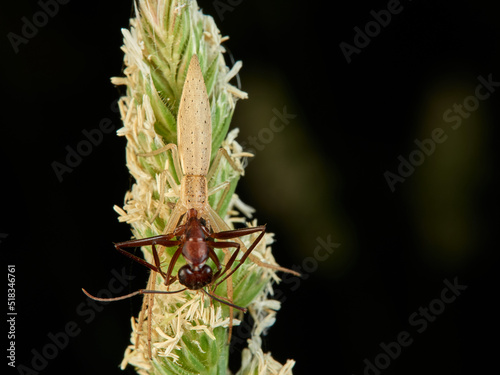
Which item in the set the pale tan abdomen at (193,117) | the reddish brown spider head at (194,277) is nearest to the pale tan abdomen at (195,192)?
the pale tan abdomen at (193,117)

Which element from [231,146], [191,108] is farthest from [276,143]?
[191,108]

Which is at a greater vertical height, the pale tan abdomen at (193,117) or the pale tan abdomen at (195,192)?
the pale tan abdomen at (193,117)

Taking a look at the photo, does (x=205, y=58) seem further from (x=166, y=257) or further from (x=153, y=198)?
(x=166, y=257)

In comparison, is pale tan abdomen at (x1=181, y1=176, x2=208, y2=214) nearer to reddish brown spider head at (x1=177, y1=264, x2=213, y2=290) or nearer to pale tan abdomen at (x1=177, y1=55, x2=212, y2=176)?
pale tan abdomen at (x1=177, y1=55, x2=212, y2=176)

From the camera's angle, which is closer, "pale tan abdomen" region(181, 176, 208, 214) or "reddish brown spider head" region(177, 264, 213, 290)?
"reddish brown spider head" region(177, 264, 213, 290)

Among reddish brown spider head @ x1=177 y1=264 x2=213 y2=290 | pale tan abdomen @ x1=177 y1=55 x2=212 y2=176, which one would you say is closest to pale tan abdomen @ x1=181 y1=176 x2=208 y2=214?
pale tan abdomen @ x1=177 y1=55 x2=212 y2=176

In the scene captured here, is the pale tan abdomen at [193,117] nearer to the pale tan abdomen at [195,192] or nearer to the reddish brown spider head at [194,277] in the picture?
the pale tan abdomen at [195,192]

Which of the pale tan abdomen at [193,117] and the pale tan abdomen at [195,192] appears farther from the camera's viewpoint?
the pale tan abdomen at [195,192]

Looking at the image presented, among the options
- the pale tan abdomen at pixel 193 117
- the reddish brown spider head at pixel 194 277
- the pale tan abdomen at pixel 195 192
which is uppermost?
the pale tan abdomen at pixel 193 117

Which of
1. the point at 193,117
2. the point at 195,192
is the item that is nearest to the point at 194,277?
the point at 195,192
